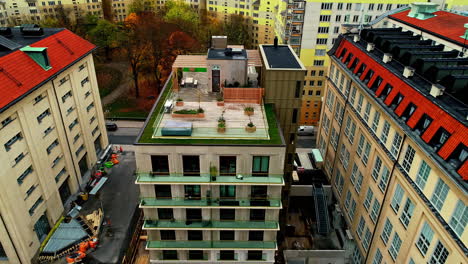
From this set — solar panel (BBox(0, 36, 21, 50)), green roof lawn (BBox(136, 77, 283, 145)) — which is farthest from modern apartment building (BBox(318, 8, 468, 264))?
solar panel (BBox(0, 36, 21, 50))

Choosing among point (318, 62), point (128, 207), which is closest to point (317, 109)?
point (318, 62)

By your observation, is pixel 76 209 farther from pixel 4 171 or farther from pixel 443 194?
pixel 443 194

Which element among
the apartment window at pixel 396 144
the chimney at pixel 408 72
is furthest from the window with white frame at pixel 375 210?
the chimney at pixel 408 72

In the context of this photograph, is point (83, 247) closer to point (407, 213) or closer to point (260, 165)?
point (260, 165)

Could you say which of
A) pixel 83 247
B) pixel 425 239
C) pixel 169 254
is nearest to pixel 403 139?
pixel 425 239

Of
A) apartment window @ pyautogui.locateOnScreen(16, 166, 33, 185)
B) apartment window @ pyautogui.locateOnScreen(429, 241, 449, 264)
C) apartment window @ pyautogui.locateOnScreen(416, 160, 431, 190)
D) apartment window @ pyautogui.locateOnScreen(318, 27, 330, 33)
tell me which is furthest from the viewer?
apartment window @ pyautogui.locateOnScreen(318, 27, 330, 33)

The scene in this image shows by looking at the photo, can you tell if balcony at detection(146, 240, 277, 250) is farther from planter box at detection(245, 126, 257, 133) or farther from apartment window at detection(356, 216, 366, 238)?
apartment window at detection(356, 216, 366, 238)

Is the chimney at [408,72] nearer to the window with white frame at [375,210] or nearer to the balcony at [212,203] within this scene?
the window with white frame at [375,210]
